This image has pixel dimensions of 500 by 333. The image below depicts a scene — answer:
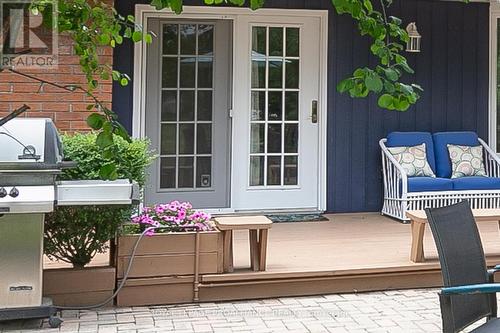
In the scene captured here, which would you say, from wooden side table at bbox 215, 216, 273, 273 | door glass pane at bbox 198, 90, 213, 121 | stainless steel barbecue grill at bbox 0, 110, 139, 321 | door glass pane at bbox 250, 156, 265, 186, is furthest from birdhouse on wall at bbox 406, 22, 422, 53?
stainless steel barbecue grill at bbox 0, 110, 139, 321

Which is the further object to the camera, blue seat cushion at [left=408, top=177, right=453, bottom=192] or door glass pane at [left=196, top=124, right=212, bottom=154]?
door glass pane at [left=196, top=124, right=212, bottom=154]

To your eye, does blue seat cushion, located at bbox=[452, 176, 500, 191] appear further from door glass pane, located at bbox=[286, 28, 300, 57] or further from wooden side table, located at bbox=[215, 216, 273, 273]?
wooden side table, located at bbox=[215, 216, 273, 273]

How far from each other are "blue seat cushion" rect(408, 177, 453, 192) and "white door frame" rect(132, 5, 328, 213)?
0.96 meters

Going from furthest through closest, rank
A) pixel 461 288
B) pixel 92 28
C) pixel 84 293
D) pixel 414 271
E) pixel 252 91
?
pixel 252 91 → pixel 414 271 → pixel 84 293 → pixel 92 28 → pixel 461 288

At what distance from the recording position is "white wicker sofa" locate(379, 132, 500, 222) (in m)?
5.88

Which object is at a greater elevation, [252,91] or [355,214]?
[252,91]

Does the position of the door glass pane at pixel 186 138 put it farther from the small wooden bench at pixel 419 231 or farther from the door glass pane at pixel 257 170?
the small wooden bench at pixel 419 231

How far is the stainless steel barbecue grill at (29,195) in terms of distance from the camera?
3229mm

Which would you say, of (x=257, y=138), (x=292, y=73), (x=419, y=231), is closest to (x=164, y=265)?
(x=419, y=231)

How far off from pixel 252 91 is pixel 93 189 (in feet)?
10.4

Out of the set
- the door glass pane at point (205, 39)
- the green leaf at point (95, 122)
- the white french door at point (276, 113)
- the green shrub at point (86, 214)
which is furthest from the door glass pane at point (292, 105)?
the green leaf at point (95, 122)

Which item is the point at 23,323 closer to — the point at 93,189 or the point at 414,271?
the point at 93,189

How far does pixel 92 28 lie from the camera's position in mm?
2924

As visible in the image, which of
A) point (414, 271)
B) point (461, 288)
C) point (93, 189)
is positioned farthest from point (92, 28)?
point (414, 271)
